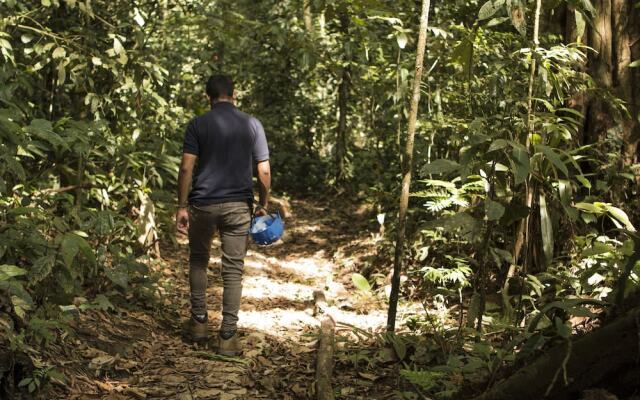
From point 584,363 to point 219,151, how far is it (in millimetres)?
3491

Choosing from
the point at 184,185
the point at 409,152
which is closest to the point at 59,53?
the point at 184,185

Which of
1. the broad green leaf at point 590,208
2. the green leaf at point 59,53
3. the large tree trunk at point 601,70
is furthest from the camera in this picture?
the large tree trunk at point 601,70

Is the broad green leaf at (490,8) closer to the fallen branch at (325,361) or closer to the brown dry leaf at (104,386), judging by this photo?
the fallen branch at (325,361)

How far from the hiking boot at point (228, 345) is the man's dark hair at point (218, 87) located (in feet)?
6.34

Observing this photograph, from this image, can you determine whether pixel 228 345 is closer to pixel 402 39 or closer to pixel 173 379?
pixel 173 379

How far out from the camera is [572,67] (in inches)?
231

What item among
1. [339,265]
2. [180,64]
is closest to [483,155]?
[339,265]

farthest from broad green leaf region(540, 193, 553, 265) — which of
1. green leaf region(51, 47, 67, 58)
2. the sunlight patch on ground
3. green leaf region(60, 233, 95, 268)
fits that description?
green leaf region(51, 47, 67, 58)

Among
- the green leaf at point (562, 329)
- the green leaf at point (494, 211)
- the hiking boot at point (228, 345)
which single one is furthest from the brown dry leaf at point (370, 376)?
the green leaf at point (562, 329)

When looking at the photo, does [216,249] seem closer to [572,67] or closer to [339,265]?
[339,265]

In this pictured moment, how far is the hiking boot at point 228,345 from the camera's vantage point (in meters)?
5.16

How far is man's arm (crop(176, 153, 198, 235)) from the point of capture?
205 inches

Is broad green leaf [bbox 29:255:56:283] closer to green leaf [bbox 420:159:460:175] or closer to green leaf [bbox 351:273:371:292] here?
green leaf [bbox 420:159:460:175]

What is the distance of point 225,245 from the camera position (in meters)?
5.32
